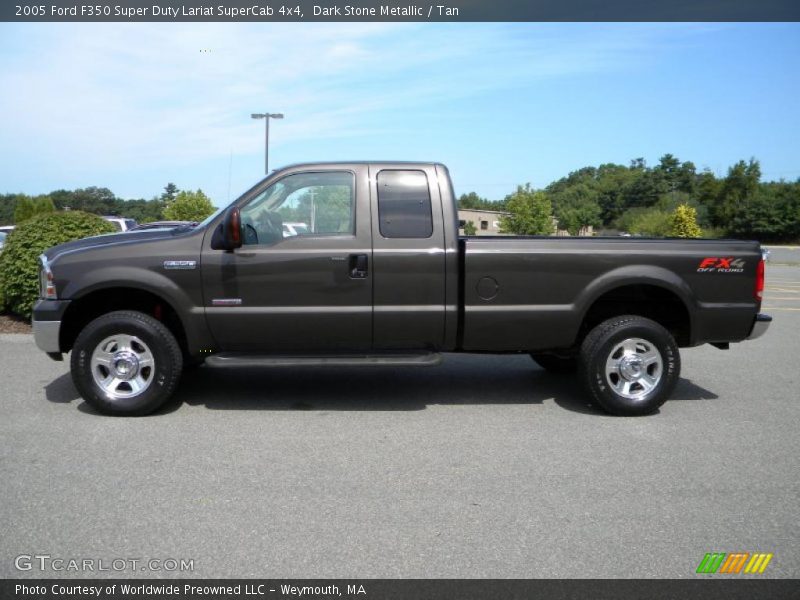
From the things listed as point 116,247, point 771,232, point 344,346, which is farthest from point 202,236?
point 771,232

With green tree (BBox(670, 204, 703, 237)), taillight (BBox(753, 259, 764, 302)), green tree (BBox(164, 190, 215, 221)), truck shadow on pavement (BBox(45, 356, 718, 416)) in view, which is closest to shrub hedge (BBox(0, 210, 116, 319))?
truck shadow on pavement (BBox(45, 356, 718, 416))

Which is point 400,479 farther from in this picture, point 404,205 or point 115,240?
point 115,240

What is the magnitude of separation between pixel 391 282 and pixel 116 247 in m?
2.27

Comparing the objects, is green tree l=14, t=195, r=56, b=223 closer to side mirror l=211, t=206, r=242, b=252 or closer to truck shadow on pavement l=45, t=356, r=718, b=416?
truck shadow on pavement l=45, t=356, r=718, b=416

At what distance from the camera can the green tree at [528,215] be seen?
5331 cm

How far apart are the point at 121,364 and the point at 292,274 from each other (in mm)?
1594

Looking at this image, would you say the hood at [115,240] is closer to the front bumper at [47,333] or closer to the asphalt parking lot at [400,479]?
the front bumper at [47,333]

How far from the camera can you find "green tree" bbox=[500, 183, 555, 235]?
53.3 metres

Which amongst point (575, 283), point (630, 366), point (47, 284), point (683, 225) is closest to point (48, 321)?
point (47, 284)

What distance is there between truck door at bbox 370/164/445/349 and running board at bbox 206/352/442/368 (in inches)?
6.9

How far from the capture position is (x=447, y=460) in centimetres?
462

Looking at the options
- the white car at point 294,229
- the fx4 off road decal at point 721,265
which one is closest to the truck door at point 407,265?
the white car at point 294,229

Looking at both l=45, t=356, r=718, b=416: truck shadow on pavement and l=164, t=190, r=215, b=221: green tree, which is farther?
l=164, t=190, r=215, b=221: green tree

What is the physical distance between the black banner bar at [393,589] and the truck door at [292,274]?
2.71 m
